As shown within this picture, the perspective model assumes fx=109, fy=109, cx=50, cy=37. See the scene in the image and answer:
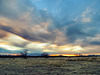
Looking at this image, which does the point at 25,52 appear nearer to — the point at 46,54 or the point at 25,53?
the point at 25,53

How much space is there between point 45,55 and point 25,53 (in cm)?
1804

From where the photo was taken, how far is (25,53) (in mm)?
76812

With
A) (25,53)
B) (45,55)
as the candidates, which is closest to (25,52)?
(25,53)

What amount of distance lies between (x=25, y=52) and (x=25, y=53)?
0.75 m

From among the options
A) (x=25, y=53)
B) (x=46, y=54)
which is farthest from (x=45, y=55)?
(x=25, y=53)

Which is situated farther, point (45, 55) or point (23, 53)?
point (45, 55)

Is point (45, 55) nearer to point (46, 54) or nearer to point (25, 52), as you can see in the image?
point (46, 54)

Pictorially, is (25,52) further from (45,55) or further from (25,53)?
(45,55)

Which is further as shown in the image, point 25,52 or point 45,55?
point 45,55

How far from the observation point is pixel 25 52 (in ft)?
251

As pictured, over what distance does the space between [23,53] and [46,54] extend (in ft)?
63.0

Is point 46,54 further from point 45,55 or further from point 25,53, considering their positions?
point 25,53

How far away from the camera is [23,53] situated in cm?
7900

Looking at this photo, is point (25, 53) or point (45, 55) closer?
point (25, 53)
